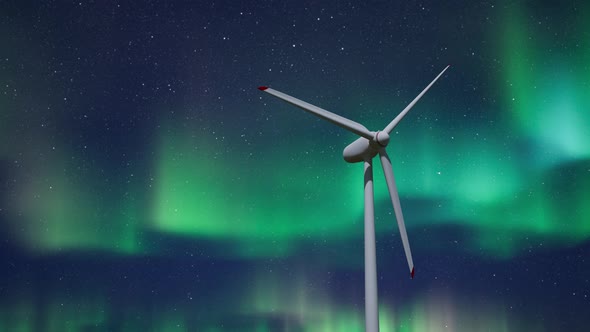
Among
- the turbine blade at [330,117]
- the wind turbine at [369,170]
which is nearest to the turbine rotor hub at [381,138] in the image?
the wind turbine at [369,170]

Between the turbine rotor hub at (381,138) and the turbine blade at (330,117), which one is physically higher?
the turbine blade at (330,117)

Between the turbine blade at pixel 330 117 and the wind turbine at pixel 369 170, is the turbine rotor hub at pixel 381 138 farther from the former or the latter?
the turbine blade at pixel 330 117

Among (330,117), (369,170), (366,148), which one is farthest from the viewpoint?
(369,170)

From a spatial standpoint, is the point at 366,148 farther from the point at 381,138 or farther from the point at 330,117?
the point at 330,117

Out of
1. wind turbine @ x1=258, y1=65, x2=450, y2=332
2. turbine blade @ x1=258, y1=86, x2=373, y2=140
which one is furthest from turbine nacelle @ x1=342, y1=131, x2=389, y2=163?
turbine blade @ x1=258, y1=86, x2=373, y2=140

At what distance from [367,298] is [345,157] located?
15.0 feet

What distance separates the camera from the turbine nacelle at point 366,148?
1644 centimetres

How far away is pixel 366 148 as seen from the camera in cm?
Answer: 1709

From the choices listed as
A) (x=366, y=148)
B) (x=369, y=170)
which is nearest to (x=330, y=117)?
(x=366, y=148)

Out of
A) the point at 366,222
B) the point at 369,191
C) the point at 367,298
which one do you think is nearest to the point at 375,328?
the point at 367,298

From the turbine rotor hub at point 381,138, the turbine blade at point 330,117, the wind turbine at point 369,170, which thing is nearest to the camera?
the wind turbine at point 369,170

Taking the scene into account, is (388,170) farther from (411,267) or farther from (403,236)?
(411,267)

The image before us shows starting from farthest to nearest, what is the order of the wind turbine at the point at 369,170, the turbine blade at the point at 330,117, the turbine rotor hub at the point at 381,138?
the turbine blade at the point at 330,117, the turbine rotor hub at the point at 381,138, the wind turbine at the point at 369,170

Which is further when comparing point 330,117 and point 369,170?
point 369,170
